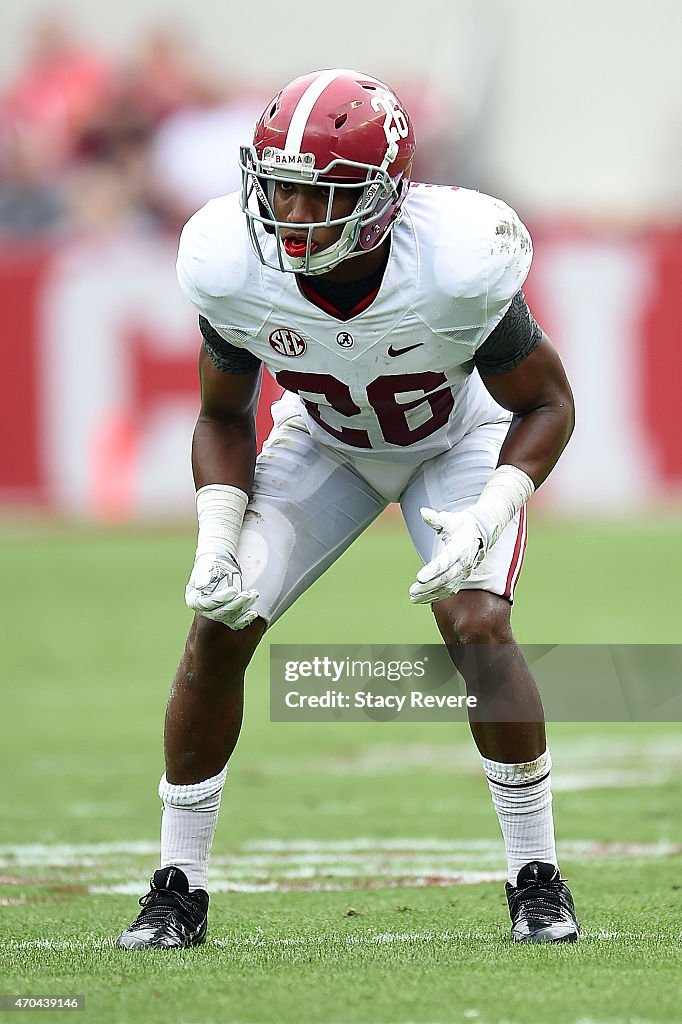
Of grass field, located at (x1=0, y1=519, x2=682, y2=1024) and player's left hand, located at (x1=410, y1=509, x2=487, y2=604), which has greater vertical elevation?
player's left hand, located at (x1=410, y1=509, x2=487, y2=604)

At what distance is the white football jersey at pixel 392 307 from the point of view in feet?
10.6

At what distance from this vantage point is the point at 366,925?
11.3 ft

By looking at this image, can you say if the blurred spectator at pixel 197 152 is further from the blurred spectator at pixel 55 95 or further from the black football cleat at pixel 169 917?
the black football cleat at pixel 169 917

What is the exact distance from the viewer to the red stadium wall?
402 inches

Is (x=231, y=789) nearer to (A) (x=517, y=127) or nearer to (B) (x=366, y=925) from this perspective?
(B) (x=366, y=925)

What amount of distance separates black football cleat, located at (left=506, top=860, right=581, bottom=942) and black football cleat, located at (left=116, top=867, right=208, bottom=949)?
23.7 inches

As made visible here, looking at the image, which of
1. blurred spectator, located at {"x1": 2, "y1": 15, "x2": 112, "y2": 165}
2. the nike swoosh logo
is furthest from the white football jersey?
blurred spectator, located at {"x1": 2, "y1": 15, "x2": 112, "y2": 165}

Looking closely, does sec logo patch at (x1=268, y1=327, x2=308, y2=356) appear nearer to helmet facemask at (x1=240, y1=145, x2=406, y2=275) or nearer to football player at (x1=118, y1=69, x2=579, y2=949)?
football player at (x1=118, y1=69, x2=579, y2=949)

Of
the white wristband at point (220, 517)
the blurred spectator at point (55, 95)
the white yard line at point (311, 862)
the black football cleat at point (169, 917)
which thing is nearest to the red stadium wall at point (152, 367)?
the blurred spectator at point (55, 95)

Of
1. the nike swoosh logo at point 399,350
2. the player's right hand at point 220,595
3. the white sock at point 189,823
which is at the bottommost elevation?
the white sock at point 189,823

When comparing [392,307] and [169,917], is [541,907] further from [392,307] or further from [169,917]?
→ [392,307]

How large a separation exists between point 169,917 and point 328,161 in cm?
144

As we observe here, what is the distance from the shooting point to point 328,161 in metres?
3.16

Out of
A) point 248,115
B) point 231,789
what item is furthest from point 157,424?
point 231,789
